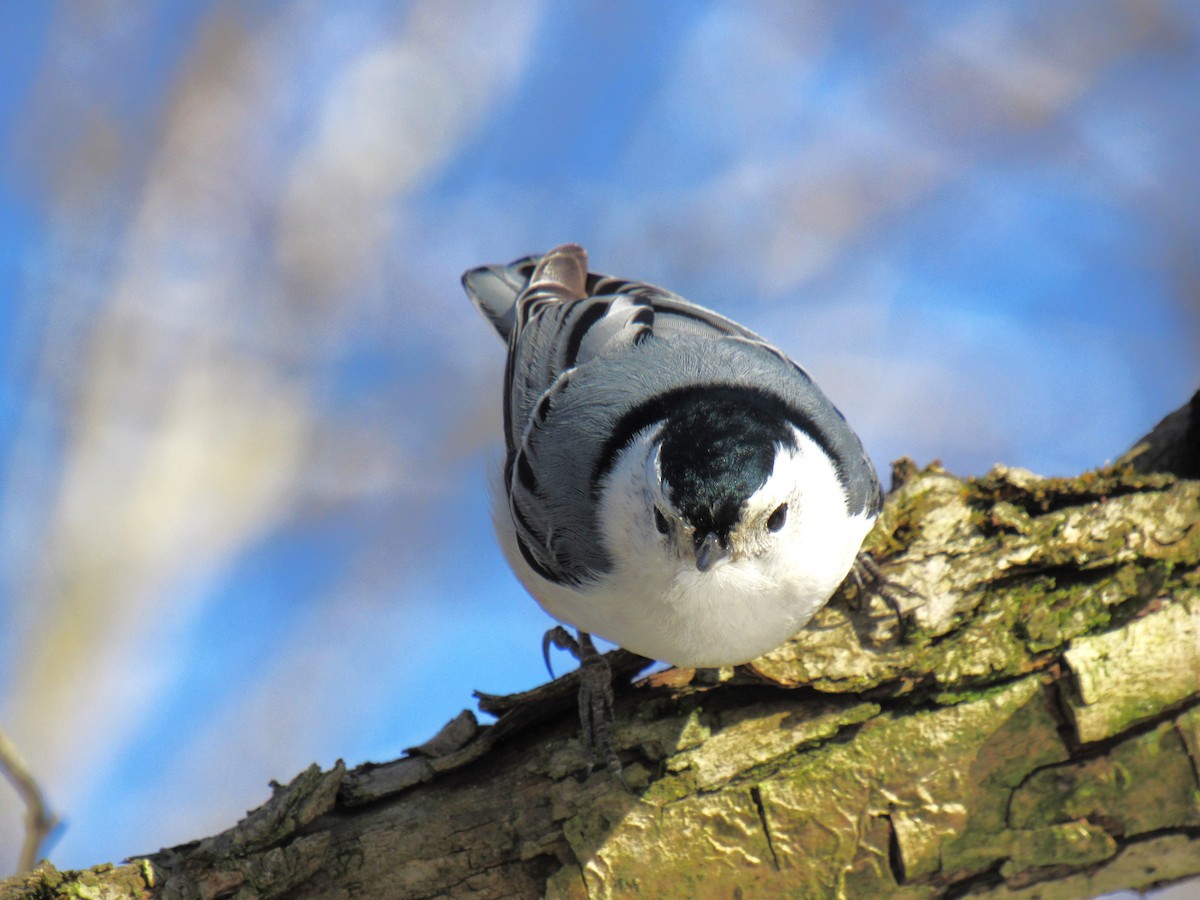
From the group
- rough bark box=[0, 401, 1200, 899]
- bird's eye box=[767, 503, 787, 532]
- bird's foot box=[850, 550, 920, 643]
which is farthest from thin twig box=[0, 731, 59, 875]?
bird's foot box=[850, 550, 920, 643]

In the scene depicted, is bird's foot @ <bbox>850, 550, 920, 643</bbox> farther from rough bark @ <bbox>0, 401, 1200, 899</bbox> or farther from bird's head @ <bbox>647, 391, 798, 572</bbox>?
bird's head @ <bbox>647, 391, 798, 572</bbox>

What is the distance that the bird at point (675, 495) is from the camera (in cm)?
Answer: 184

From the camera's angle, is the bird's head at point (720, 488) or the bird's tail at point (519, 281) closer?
the bird's head at point (720, 488)

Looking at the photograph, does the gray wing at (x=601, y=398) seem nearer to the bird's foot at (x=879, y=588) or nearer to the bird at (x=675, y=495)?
the bird at (x=675, y=495)

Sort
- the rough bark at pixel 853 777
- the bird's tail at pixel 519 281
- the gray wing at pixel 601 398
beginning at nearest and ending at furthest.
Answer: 1. the rough bark at pixel 853 777
2. the gray wing at pixel 601 398
3. the bird's tail at pixel 519 281

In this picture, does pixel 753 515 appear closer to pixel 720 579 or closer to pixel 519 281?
pixel 720 579

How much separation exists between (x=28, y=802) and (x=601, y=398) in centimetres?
128

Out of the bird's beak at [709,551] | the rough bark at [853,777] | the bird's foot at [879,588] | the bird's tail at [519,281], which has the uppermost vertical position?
the bird's tail at [519,281]

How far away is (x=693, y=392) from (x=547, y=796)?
0.80m

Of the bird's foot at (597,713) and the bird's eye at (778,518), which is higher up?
the bird's eye at (778,518)

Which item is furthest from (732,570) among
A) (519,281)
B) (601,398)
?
(519,281)

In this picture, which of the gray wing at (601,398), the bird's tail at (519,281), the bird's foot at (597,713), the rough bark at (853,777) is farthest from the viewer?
the bird's tail at (519,281)

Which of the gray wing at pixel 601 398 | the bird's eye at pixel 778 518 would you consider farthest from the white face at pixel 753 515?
the gray wing at pixel 601 398

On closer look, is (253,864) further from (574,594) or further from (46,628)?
(46,628)
